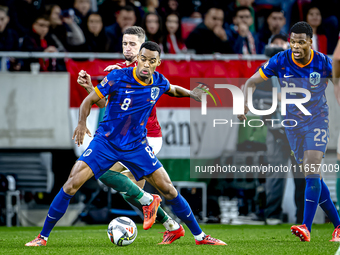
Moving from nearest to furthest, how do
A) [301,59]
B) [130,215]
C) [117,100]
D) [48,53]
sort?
1. [117,100]
2. [301,59]
3. [48,53]
4. [130,215]

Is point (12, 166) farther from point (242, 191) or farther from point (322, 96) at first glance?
point (322, 96)

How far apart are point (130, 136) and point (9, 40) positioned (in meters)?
4.64

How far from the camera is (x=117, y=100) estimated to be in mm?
5012

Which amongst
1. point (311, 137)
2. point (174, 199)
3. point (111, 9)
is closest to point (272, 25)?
point (111, 9)

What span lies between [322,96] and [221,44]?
3.70 meters

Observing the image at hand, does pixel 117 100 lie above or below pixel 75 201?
above

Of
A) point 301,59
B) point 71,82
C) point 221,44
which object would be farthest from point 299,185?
point 71,82

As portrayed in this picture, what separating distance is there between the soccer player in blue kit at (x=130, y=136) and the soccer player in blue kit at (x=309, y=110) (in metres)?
1.09

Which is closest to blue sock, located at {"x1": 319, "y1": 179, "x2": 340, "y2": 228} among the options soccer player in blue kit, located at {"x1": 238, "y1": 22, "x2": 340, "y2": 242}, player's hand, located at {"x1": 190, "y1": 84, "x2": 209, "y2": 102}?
soccer player in blue kit, located at {"x1": 238, "y1": 22, "x2": 340, "y2": 242}

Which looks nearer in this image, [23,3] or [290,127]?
[290,127]

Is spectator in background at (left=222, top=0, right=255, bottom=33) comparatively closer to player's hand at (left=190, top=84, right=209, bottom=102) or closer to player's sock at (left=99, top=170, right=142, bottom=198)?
player's hand at (left=190, top=84, right=209, bottom=102)

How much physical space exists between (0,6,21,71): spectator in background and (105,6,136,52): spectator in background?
5.09 feet

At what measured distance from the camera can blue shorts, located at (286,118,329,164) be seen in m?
5.52

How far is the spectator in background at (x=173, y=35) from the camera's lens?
9008 mm
